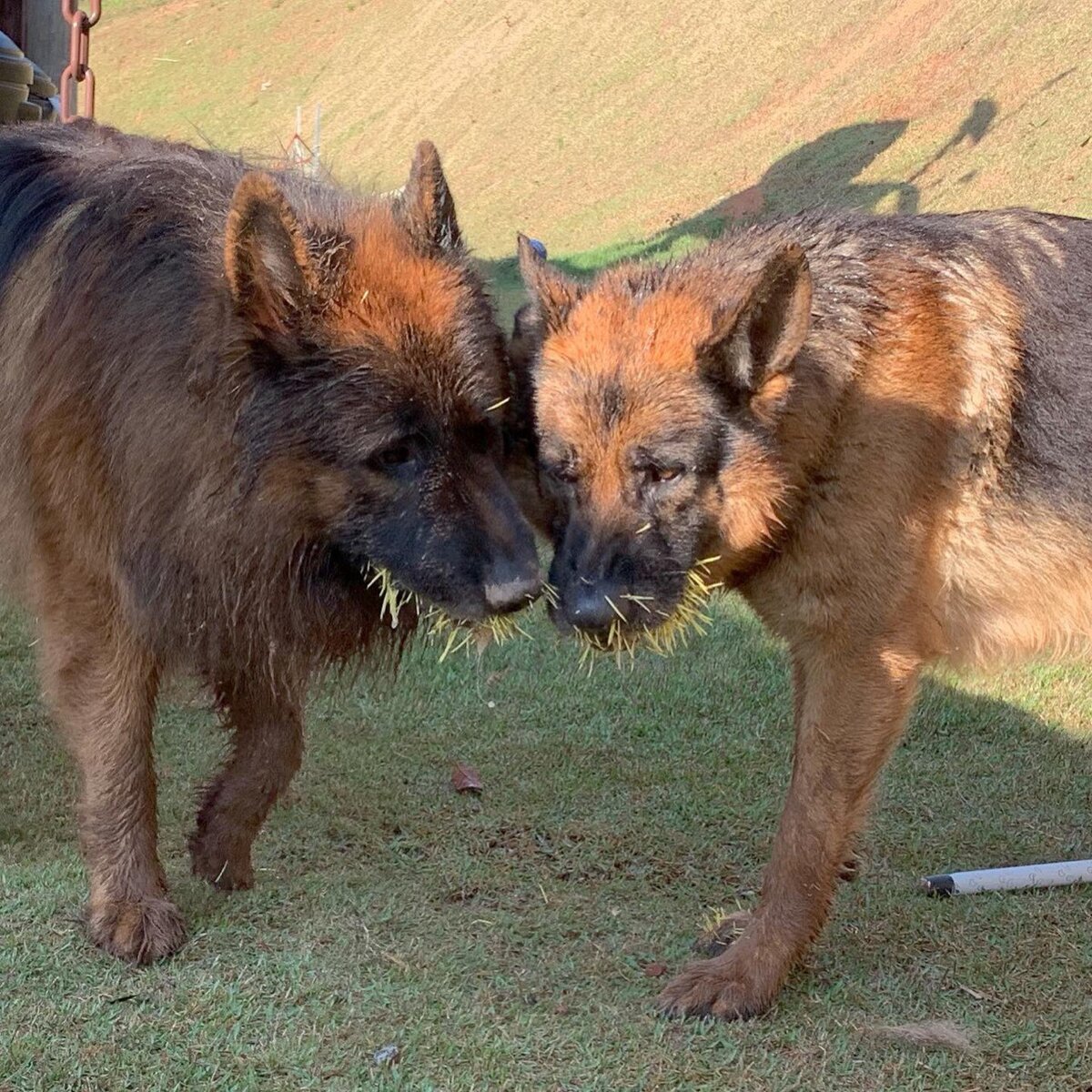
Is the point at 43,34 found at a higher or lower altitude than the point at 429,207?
lower

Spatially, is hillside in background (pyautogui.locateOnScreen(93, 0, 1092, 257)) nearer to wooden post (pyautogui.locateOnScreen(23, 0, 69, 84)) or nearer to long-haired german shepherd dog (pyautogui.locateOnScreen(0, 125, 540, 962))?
long-haired german shepherd dog (pyautogui.locateOnScreen(0, 125, 540, 962))

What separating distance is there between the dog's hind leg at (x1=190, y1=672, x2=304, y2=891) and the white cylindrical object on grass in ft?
7.75

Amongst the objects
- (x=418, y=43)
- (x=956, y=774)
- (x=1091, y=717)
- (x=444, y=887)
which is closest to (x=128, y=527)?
(x=444, y=887)

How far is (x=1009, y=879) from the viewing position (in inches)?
194

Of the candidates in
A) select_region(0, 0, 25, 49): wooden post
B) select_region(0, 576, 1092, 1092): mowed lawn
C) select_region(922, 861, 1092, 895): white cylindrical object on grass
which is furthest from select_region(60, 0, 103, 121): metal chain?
select_region(922, 861, 1092, 895): white cylindrical object on grass

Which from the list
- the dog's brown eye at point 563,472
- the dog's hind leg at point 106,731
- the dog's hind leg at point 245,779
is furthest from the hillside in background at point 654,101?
the dog's hind leg at point 245,779

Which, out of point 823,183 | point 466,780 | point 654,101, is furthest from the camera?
point 654,101

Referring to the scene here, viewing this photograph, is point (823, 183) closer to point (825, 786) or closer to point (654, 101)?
point (654, 101)

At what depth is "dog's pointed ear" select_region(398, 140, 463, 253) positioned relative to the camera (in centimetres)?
414

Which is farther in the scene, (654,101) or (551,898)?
(654,101)

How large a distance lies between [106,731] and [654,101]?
28535mm

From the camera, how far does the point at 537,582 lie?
3.81 metres

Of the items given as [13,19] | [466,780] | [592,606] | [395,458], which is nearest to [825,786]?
[592,606]

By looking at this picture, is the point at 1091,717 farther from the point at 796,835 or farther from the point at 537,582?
the point at 537,582
